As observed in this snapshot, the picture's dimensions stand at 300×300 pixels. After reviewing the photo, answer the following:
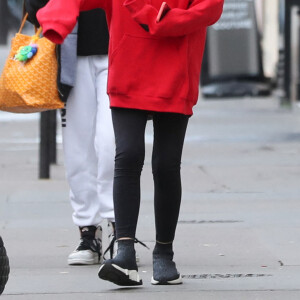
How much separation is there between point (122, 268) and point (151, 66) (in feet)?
3.03

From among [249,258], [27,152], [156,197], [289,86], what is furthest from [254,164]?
[289,86]

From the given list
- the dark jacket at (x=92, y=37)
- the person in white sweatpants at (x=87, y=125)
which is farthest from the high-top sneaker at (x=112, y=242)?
the dark jacket at (x=92, y=37)

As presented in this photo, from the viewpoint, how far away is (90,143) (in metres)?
5.88

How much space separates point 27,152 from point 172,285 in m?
7.67

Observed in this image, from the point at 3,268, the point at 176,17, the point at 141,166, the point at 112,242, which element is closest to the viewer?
the point at 3,268

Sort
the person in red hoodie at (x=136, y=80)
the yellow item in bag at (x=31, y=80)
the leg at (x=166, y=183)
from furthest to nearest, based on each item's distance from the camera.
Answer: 1. the yellow item in bag at (x=31, y=80)
2. the leg at (x=166, y=183)
3. the person in red hoodie at (x=136, y=80)

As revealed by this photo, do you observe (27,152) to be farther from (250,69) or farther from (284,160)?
(250,69)

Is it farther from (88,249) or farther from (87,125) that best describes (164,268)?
(87,125)

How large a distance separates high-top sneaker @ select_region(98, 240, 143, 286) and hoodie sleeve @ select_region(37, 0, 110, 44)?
99cm

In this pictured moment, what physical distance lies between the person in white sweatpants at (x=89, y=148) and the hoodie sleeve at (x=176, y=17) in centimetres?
93

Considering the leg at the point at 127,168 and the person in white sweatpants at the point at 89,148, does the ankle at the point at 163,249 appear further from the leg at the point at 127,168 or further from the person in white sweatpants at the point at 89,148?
the person in white sweatpants at the point at 89,148

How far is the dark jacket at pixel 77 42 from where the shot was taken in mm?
5621

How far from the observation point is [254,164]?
11.1 meters

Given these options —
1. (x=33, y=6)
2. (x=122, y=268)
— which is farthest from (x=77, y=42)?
(x=122, y=268)
